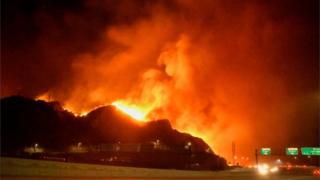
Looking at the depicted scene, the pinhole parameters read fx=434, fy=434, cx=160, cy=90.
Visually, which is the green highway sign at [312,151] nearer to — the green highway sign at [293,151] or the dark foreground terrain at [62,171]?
the green highway sign at [293,151]

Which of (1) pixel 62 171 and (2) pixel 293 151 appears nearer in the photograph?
(1) pixel 62 171

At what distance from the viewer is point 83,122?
194 metres

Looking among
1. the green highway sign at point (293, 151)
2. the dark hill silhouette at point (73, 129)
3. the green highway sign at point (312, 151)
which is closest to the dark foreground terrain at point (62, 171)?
the green highway sign at point (293, 151)

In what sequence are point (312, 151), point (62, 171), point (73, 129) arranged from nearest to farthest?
point (62, 171), point (312, 151), point (73, 129)

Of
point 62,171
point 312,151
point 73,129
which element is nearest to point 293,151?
point 312,151

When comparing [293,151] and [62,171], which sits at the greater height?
[293,151]

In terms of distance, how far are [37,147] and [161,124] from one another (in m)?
51.3

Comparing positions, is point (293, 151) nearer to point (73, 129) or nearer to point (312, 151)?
point (312, 151)

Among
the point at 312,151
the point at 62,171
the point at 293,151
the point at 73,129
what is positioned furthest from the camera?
the point at 73,129

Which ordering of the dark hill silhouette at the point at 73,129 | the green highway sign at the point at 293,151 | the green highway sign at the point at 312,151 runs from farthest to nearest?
the dark hill silhouette at the point at 73,129
the green highway sign at the point at 293,151
the green highway sign at the point at 312,151

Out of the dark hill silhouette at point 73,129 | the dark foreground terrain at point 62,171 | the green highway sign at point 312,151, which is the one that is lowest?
A: the dark foreground terrain at point 62,171

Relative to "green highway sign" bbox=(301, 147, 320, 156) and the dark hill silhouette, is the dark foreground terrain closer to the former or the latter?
"green highway sign" bbox=(301, 147, 320, 156)

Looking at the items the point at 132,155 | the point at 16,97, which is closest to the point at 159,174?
the point at 132,155

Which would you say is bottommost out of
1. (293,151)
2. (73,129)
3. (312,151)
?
(312,151)
